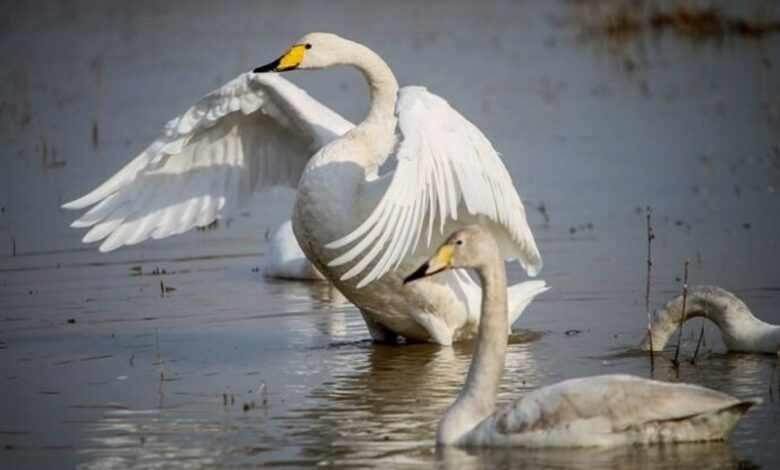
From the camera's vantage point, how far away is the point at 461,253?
7.82 meters

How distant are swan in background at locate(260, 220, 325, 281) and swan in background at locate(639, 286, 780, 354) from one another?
3.47 metres

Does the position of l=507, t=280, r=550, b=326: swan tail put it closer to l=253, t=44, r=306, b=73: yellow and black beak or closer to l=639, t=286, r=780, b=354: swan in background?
l=639, t=286, r=780, b=354: swan in background

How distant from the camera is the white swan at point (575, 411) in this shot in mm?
7574

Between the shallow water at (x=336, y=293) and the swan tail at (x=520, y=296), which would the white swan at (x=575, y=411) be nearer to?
the shallow water at (x=336, y=293)

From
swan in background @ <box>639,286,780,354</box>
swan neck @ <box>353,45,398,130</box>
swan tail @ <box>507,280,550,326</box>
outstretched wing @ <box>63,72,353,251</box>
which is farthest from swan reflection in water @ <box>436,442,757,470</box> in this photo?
outstretched wing @ <box>63,72,353,251</box>

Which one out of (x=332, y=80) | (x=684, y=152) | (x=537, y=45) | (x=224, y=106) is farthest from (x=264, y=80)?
(x=537, y=45)

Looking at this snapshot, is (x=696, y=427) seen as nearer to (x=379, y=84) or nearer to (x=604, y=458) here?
(x=604, y=458)

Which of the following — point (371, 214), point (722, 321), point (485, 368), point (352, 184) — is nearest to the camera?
point (485, 368)

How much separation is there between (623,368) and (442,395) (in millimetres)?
944

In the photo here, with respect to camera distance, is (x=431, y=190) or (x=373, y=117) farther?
(x=373, y=117)

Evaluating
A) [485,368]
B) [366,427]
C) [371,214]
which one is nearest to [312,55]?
[371,214]

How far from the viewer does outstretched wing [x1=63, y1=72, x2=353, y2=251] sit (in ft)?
37.4

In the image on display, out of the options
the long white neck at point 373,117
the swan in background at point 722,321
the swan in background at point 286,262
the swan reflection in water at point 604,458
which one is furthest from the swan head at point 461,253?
the swan in background at point 286,262

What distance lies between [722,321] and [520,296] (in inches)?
51.1
